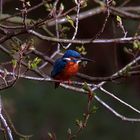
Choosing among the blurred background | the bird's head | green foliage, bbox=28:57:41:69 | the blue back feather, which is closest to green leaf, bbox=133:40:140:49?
green foliage, bbox=28:57:41:69

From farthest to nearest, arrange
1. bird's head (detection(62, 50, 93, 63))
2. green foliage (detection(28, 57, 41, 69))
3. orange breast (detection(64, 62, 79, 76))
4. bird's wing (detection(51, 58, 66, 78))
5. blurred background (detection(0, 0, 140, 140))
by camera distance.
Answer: blurred background (detection(0, 0, 140, 140)), bird's wing (detection(51, 58, 66, 78)), orange breast (detection(64, 62, 79, 76)), bird's head (detection(62, 50, 93, 63)), green foliage (detection(28, 57, 41, 69))

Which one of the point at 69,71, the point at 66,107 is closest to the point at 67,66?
the point at 69,71

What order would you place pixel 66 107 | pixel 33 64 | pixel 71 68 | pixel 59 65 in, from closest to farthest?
pixel 33 64 < pixel 71 68 < pixel 59 65 < pixel 66 107

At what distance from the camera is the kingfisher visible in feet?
17.5

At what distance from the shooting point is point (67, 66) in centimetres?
557

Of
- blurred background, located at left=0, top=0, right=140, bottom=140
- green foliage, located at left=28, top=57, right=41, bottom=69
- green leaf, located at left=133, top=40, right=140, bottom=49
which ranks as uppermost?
green leaf, located at left=133, top=40, right=140, bottom=49

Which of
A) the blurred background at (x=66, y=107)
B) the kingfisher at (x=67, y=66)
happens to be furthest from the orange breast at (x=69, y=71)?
the blurred background at (x=66, y=107)

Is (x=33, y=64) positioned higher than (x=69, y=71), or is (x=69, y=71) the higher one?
(x=33, y=64)

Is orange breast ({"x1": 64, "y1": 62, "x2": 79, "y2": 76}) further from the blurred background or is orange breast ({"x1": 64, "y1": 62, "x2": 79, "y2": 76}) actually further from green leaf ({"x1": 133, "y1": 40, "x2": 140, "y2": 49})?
the blurred background

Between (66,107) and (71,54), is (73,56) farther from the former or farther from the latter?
(66,107)

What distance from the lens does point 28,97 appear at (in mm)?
11055

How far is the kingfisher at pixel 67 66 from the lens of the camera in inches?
210

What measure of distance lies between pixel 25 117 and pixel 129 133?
5.99ft

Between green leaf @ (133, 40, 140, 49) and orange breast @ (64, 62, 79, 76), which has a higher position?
green leaf @ (133, 40, 140, 49)
